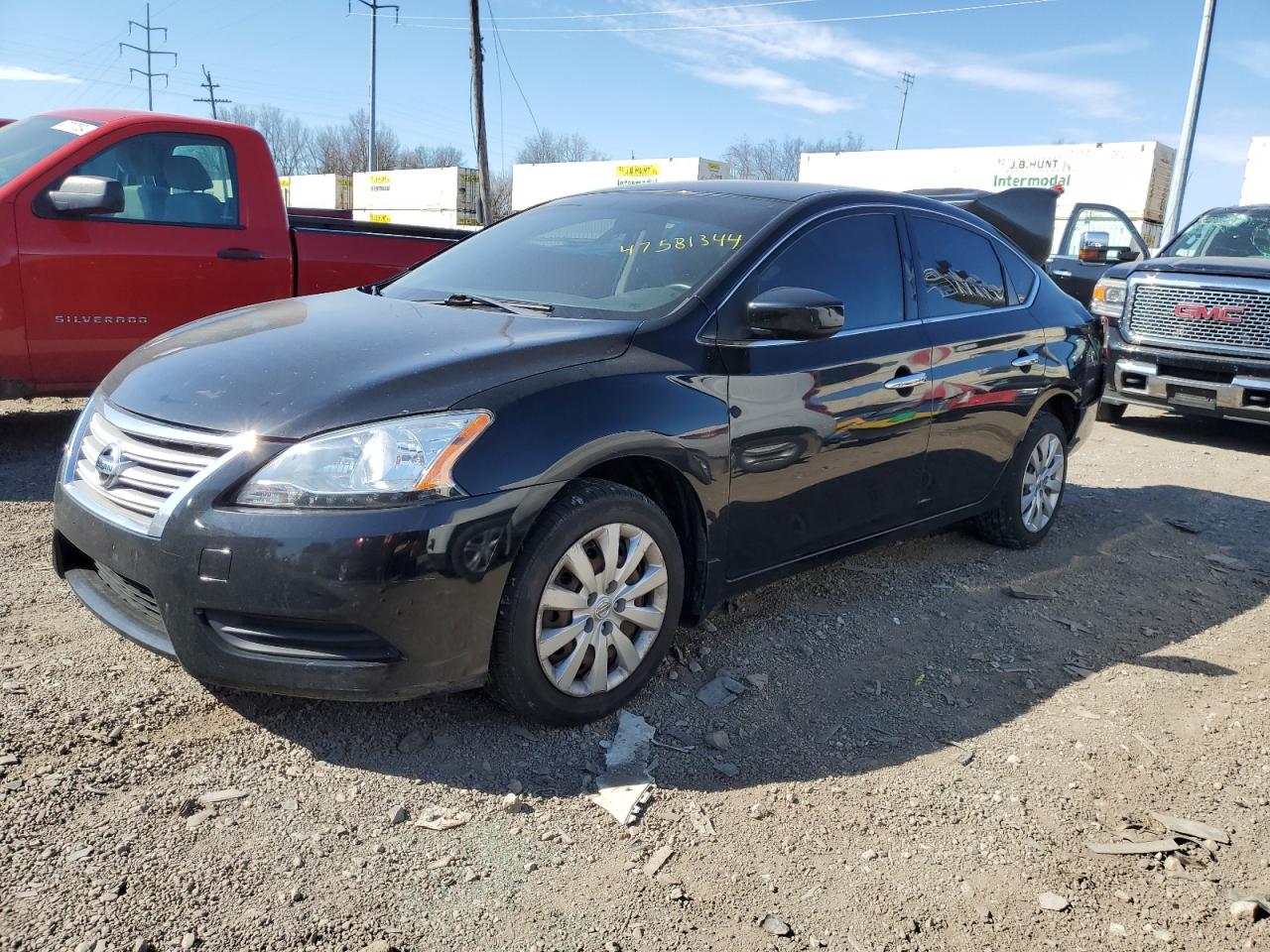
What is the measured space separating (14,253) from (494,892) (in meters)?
4.78

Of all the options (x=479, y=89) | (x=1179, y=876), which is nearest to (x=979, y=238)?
(x=1179, y=876)

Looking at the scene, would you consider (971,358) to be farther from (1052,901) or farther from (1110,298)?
(1110,298)

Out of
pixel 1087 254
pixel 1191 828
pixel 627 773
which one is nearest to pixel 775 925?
pixel 627 773

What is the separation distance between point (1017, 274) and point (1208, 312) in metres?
4.37

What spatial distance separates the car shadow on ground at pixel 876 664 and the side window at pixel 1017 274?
1.29m

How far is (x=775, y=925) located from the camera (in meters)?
2.34

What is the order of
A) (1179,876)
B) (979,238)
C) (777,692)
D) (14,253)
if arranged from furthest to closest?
1. (14,253)
2. (979,238)
3. (777,692)
4. (1179,876)

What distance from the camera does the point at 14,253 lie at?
5.44m

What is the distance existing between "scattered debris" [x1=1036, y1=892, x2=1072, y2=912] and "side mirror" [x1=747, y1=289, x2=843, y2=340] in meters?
1.81

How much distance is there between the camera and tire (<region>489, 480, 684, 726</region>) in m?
2.85

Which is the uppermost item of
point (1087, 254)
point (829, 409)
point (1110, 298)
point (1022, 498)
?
point (1087, 254)

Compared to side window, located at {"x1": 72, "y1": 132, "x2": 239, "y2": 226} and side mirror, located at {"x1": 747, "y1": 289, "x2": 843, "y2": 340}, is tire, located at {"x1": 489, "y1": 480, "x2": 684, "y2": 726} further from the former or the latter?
side window, located at {"x1": 72, "y1": 132, "x2": 239, "y2": 226}

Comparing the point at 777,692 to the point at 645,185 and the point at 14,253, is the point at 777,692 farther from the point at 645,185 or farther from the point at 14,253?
the point at 14,253

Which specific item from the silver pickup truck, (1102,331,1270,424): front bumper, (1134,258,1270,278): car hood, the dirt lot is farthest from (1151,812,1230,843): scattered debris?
(1134,258,1270,278): car hood
